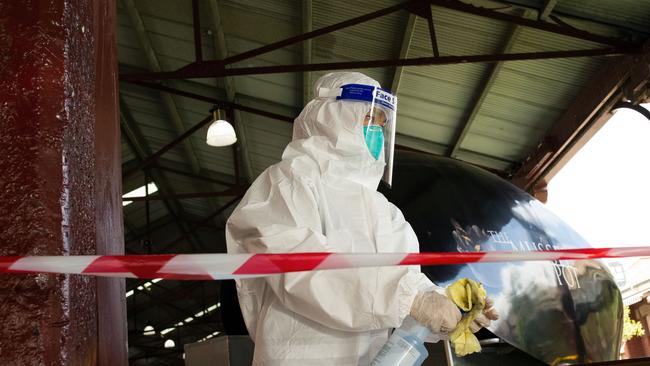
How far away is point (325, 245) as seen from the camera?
228cm

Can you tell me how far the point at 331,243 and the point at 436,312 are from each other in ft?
1.41

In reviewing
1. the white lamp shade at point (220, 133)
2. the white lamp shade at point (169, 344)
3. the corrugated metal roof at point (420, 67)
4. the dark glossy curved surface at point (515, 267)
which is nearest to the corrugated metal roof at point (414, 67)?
the corrugated metal roof at point (420, 67)

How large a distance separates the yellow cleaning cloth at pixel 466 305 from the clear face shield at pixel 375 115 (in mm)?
771

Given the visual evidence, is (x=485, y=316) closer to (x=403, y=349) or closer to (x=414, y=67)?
(x=403, y=349)

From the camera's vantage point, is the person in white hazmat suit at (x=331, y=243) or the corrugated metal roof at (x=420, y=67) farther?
the corrugated metal roof at (x=420, y=67)

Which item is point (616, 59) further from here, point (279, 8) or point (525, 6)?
point (279, 8)

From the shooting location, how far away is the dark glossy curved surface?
3.78 meters

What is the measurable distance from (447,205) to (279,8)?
5.02 metres

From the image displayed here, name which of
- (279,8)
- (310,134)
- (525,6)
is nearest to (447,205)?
(310,134)

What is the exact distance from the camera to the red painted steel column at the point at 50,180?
6.17ft

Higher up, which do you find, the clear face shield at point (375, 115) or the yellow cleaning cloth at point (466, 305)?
the clear face shield at point (375, 115)

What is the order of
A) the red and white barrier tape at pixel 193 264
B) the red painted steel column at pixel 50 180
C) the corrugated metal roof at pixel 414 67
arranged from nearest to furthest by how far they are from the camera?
1. the red and white barrier tape at pixel 193 264
2. the red painted steel column at pixel 50 180
3. the corrugated metal roof at pixel 414 67

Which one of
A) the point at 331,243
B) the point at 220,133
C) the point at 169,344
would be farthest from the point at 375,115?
the point at 169,344

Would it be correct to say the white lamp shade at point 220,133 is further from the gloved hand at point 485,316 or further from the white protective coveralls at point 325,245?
the gloved hand at point 485,316
